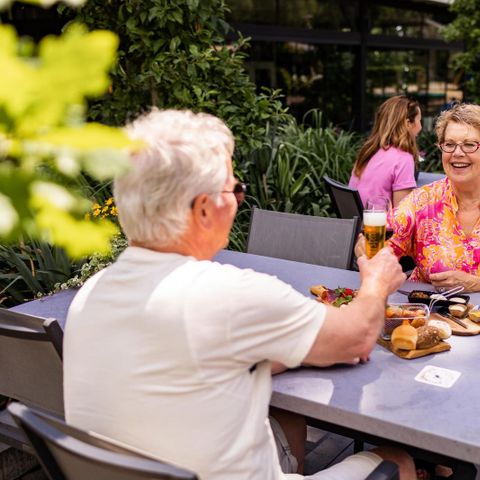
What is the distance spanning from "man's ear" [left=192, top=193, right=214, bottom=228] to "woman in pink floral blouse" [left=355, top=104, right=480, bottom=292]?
154 cm

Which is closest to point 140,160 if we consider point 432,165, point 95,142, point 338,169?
point 95,142

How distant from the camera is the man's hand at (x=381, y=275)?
6.11 feet

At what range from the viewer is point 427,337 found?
6.84 feet

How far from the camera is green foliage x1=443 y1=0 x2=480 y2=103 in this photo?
367 inches

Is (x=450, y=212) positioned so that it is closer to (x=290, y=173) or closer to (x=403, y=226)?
(x=403, y=226)

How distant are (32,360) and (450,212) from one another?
1900 mm

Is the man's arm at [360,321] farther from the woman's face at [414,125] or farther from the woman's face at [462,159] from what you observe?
the woman's face at [414,125]

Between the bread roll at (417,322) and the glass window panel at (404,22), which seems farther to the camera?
the glass window panel at (404,22)

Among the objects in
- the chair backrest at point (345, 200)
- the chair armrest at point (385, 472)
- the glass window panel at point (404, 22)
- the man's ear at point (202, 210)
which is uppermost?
the glass window panel at point (404, 22)

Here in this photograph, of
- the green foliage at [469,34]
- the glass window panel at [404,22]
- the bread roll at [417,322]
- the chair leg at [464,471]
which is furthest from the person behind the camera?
the glass window panel at [404,22]

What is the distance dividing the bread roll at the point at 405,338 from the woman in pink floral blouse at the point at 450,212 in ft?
3.05

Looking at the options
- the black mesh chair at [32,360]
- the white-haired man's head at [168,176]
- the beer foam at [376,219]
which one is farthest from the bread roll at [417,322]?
the black mesh chair at [32,360]

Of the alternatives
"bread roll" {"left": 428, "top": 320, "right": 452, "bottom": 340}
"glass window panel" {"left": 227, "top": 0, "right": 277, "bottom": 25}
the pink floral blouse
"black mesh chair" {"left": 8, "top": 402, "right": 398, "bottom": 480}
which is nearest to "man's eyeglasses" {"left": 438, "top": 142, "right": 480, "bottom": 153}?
the pink floral blouse

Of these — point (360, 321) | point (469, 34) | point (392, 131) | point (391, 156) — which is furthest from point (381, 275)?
point (469, 34)
